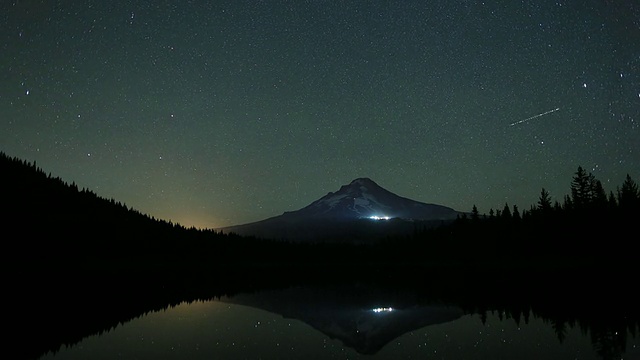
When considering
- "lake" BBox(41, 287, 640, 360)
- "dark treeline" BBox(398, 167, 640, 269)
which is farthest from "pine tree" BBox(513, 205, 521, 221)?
"lake" BBox(41, 287, 640, 360)

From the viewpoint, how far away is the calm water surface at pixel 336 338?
20.5 meters

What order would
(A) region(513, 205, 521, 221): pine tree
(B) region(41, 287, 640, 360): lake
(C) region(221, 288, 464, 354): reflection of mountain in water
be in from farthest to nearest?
1. (A) region(513, 205, 521, 221): pine tree
2. (C) region(221, 288, 464, 354): reflection of mountain in water
3. (B) region(41, 287, 640, 360): lake

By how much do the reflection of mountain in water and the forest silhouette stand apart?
475 cm

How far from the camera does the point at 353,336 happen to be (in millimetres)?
25219

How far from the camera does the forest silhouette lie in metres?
32.9

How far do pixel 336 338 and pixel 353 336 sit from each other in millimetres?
924

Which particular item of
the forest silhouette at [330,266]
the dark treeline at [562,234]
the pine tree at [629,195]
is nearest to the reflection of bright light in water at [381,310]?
the forest silhouette at [330,266]

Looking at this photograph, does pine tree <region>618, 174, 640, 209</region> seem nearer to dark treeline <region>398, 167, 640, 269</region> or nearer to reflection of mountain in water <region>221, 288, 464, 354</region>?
dark treeline <region>398, 167, 640, 269</region>

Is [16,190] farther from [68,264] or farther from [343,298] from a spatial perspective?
[343,298]

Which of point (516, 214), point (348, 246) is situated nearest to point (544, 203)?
point (516, 214)

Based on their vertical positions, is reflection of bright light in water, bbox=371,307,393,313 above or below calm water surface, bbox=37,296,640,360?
below

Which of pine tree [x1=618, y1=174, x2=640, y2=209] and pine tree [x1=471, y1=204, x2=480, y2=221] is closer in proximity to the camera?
pine tree [x1=618, y1=174, x2=640, y2=209]

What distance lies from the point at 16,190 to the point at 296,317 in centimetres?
20476

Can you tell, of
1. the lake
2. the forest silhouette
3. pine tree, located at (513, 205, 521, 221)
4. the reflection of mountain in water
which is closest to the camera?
the lake
